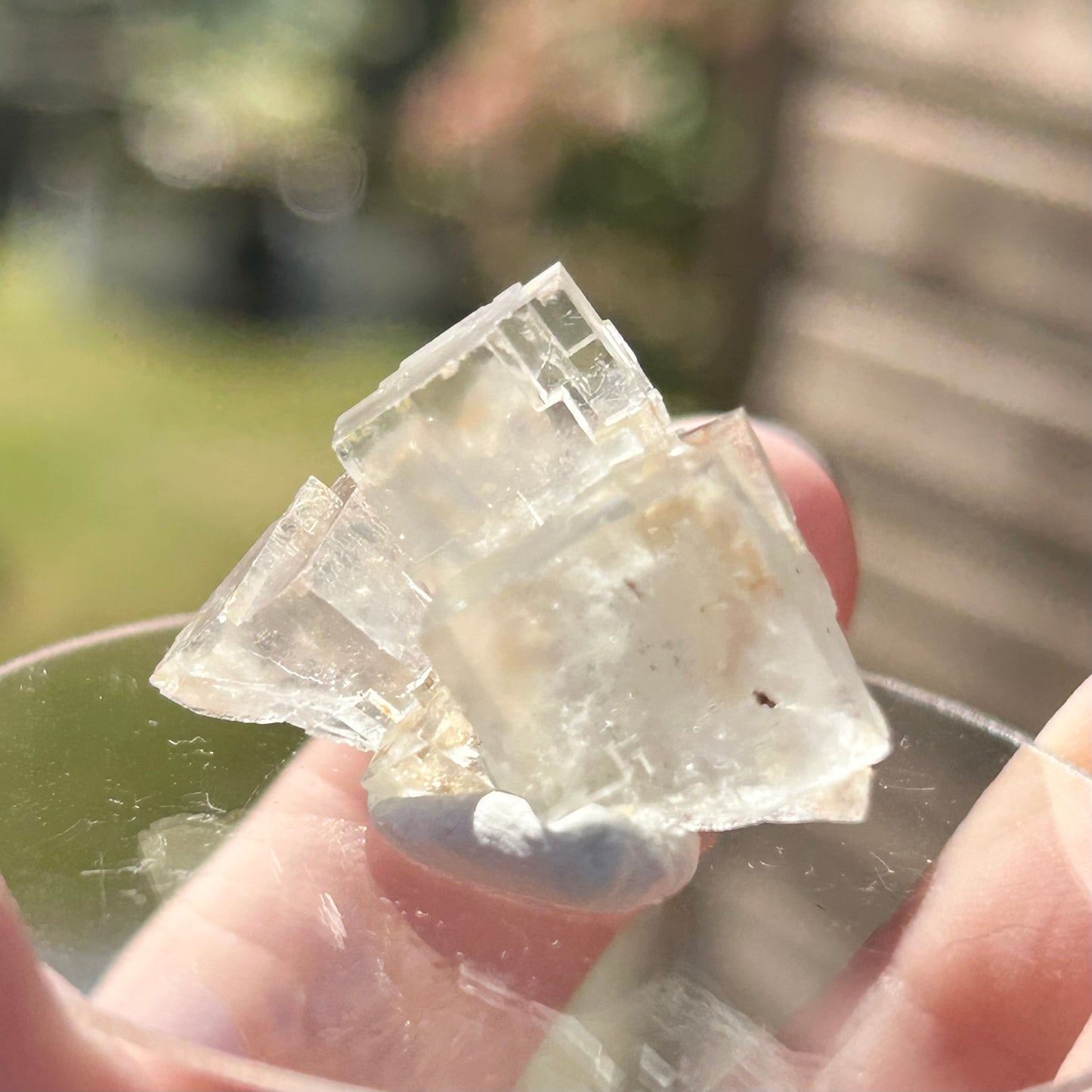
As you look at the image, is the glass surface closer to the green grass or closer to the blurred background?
the blurred background

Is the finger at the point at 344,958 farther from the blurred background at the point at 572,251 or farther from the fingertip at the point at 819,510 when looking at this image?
the blurred background at the point at 572,251

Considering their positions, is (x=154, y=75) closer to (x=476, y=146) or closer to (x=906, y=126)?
(x=476, y=146)

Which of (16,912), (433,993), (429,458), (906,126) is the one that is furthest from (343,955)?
(906,126)

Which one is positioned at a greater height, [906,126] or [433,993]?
[906,126]

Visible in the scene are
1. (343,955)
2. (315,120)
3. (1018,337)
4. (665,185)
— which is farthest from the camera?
(315,120)

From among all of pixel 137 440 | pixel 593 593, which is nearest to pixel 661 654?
pixel 593 593

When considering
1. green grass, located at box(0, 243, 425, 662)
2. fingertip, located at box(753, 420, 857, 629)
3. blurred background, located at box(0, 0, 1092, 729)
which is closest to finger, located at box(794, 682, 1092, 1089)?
fingertip, located at box(753, 420, 857, 629)

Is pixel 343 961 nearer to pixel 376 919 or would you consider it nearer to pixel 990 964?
pixel 376 919
